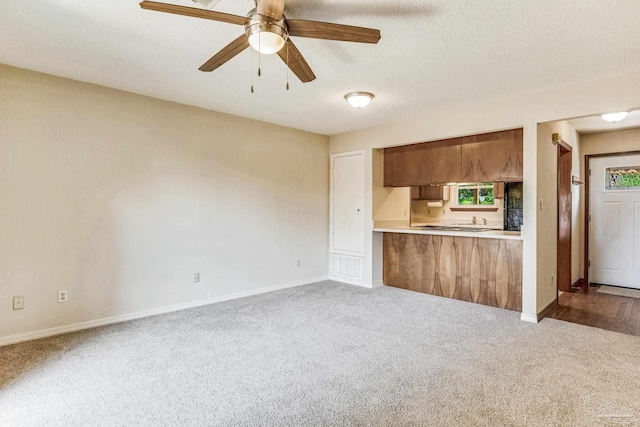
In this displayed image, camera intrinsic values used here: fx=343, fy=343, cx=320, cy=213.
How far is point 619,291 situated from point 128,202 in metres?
6.42

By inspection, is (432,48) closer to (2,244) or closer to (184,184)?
(184,184)

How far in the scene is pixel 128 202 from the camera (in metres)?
3.59

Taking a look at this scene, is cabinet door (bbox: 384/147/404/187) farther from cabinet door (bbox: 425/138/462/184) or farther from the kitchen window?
the kitchen window

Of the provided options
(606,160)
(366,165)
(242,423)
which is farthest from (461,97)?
(242,423)

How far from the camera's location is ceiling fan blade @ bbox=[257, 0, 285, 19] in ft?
5.86

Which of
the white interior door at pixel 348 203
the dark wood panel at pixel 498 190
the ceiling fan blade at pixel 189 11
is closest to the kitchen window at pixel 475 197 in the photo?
the dark wood panel at pixel 498 190

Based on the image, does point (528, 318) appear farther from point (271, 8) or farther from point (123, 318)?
point (123, 318)

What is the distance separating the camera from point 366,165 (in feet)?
16.9

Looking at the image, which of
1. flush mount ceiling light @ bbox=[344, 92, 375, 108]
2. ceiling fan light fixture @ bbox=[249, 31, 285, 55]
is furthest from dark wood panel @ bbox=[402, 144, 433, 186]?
ceiling fan light fixture @ bbox=[249, 31, 285, 55]

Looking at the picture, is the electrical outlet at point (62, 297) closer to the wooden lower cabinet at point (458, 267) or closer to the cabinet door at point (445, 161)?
the wooden lower cabinet at point (458, 267)

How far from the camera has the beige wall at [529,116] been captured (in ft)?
10.2

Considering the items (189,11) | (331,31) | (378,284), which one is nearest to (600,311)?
(378,284)

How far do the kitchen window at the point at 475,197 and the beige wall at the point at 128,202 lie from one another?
2.80 metres

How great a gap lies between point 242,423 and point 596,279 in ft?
18.8
